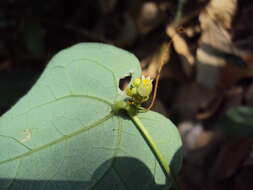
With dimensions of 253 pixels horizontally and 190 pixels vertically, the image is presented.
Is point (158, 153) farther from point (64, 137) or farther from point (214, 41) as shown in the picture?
point (214, 41)

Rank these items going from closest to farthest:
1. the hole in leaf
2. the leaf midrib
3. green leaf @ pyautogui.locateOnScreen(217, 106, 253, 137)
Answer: the leaf midrib
green leaf @ pyautogui.locateOnScreen(217, 106, 253, 137)
the hole in leaf

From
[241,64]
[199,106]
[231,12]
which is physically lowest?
[199,106]

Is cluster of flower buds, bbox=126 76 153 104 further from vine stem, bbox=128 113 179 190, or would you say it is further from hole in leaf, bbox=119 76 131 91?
hole in leaf, bbox=119 76 131 91

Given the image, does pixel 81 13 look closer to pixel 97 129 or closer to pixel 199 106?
pixel 199 106

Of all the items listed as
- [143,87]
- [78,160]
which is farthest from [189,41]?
[78,160]

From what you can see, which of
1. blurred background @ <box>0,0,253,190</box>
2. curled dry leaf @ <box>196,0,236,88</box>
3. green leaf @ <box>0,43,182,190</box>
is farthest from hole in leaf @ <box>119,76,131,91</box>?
green leaf @ <box>0,43,182,190</box>

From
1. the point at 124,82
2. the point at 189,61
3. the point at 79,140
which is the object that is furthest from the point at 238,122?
the point at 79,140
